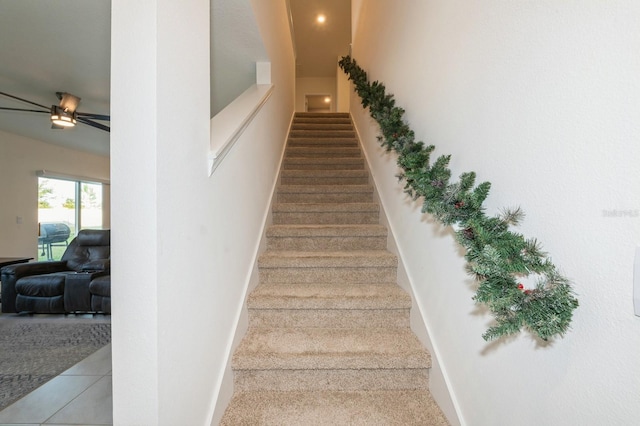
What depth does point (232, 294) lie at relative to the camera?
138 centimetres

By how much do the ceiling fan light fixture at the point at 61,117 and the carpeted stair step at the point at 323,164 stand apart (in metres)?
2.11

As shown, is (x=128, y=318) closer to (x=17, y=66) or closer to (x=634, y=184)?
(x=634, y=184)

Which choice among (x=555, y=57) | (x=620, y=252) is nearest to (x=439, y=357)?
(x=620, y=252)

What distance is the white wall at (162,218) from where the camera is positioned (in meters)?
0.74

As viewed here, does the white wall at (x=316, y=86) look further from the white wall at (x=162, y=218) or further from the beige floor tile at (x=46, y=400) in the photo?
the beige floor tile at (x=46, y=400)

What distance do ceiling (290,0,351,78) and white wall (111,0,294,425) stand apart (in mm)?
4230

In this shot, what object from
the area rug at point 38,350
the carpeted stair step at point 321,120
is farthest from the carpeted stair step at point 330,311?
the carpeted stair step at point 321,120

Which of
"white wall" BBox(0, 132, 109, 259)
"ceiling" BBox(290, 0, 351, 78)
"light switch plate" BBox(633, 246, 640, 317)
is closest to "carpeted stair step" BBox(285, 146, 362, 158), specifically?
"ceiling" BBox(290, 0, 351, 78)

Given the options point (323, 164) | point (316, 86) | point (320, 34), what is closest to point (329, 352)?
point (323, 164)

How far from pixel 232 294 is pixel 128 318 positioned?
0.64m

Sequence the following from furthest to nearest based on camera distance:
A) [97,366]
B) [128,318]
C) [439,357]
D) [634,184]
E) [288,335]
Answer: [97,366]
[288,335]
[439,357]
[128,318]
[634,184]

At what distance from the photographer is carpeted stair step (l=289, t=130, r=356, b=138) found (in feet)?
12.2

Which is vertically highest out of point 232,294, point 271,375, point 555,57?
point 555,57

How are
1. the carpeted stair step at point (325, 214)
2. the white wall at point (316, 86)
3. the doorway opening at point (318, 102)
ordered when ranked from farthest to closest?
1. the doorway opening at point (318, 102)
2. the white wall at point (316, 86)
3. the carpeted stair step at point (325, 214)
